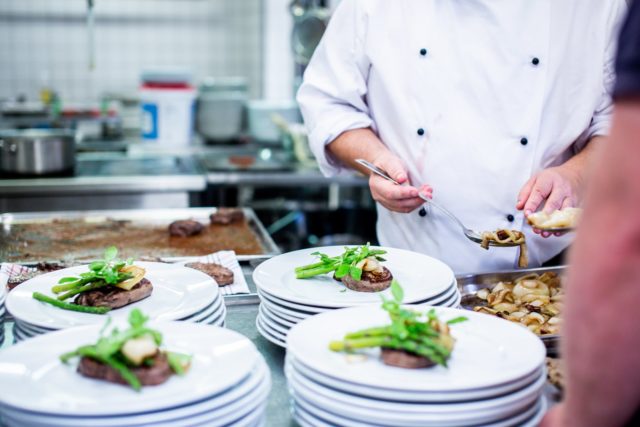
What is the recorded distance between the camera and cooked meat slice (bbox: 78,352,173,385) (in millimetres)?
1083

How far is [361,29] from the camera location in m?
2.35

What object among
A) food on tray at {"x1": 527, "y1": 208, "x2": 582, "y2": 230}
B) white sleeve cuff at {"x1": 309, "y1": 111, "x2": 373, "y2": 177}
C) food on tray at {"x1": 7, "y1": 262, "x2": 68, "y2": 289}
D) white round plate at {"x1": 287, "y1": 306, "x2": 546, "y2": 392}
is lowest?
food on tray at {"x1": 7, "y1": 262, "x2": 68, "y2": 289}

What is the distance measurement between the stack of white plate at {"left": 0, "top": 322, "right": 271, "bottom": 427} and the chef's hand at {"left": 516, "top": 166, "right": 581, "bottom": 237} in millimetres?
957

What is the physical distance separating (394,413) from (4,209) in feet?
10.8

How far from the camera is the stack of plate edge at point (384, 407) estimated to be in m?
1.06

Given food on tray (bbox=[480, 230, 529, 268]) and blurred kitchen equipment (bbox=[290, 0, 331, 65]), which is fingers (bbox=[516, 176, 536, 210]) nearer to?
food on tray (bbox=[480, 230, 529, 268])

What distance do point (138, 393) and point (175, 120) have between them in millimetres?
4107

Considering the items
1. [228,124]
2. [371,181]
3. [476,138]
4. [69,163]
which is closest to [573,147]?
[476,138]

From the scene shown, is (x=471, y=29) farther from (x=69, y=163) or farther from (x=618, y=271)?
(x=69, y=163)

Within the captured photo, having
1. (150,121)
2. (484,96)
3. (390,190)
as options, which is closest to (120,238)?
(390,190)

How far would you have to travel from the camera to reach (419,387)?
1050 mm

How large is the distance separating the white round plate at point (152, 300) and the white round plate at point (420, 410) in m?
0.46

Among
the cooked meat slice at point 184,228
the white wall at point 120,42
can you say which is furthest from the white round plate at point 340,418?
the white wall at point 120,42

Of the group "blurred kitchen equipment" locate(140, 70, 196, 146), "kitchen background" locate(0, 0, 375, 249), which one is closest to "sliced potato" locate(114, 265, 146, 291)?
"kitchen background" locate(0, 0, 375, 249)
